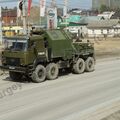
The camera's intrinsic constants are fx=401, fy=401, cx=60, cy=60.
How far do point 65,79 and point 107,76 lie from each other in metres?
2.60

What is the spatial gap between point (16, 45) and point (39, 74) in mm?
1922

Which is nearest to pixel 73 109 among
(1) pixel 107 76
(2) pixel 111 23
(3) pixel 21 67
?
(3) pixel 21 67

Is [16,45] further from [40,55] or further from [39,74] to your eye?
[39,74]

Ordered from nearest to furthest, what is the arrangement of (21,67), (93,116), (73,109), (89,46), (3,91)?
1. (93,116)
2. (73,109)
3. (3,91)
4. (21,67)
5. (89,46)

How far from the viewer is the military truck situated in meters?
19.6

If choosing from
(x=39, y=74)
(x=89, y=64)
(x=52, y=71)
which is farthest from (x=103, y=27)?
(x=39, y=74)

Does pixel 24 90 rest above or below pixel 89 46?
below

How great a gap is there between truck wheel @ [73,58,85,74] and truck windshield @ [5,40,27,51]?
3.98 meters

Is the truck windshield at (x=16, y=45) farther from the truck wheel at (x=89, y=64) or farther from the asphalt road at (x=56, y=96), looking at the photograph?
the truck wheel at (x=89, y=64)

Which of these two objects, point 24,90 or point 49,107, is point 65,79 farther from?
point 49,107

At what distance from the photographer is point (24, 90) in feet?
57.1

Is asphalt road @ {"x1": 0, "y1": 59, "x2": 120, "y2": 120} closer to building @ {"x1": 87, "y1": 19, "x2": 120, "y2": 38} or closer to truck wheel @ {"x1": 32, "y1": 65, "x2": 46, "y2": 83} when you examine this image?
truck wheel @ {"x1": 32, "y1": 65, "x2": 46, "y2": 83}

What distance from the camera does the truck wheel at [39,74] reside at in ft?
64.0

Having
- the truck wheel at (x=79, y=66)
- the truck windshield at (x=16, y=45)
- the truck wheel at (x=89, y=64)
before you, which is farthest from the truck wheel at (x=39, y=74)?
the truck wheel at (x=89, y=64)
